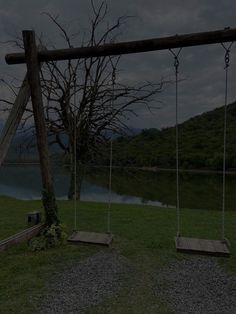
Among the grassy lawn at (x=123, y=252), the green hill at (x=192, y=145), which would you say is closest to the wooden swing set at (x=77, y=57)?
the grassy lawn at (x=123, y=252)

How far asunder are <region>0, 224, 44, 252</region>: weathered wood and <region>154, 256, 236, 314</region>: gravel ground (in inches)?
78.9

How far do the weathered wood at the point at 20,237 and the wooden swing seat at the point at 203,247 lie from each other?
2.17 metres

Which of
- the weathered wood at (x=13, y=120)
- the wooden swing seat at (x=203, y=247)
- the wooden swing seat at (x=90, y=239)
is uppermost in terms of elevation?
the weathered wood at (x=13, y=120)

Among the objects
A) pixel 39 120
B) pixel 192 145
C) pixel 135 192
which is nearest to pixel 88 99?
pixel 39 120

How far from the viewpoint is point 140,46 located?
412cm

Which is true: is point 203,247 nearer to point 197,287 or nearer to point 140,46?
point 197,287

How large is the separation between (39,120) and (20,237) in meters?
1.67

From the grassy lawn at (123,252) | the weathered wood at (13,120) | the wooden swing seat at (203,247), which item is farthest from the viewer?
the weathered wood at (13,120)

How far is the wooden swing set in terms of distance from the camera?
3.84 meters

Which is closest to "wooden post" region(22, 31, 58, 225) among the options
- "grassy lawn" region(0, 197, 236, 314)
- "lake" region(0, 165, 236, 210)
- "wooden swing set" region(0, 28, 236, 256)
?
"wooden swing set" region(0, 28, 236, 256)

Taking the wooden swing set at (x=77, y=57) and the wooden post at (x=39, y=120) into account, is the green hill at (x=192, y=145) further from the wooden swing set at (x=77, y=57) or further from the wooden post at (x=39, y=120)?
the wooden swing set at (x=77, y=57)

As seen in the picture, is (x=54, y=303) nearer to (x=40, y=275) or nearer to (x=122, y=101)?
(x=40, y=275)

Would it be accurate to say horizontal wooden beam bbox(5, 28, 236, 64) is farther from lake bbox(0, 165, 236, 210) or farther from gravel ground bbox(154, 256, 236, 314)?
lake bbox(0, 165, 236, 210)

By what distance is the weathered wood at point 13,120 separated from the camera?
13.9 feet
